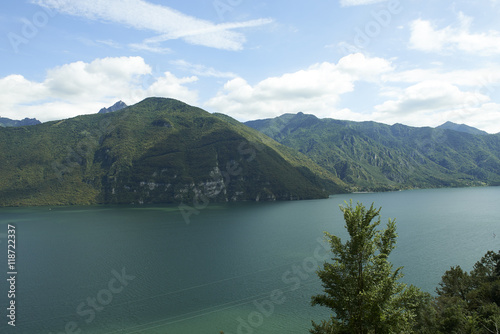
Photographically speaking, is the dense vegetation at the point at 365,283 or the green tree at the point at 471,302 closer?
the dense vegetation at the point at 365,283

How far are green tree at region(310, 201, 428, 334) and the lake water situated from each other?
117 ft

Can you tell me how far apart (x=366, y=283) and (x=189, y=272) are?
6468 centimetres

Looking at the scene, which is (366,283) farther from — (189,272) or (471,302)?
(189,272)

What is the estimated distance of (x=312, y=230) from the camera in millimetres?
121062

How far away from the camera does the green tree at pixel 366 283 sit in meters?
14.1

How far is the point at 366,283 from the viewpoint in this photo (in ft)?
48.0

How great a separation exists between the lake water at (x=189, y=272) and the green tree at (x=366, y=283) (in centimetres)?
3557

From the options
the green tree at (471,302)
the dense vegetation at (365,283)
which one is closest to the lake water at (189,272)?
the green tree at (471,302)

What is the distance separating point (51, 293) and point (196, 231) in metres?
67.5

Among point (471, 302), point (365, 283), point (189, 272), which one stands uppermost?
point (365, 283)

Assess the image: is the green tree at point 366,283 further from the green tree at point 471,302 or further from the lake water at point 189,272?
the lake water at point 189,272

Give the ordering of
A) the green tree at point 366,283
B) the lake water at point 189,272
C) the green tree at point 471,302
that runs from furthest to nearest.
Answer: the lake water at point 189,272
the green tree at point 471,302
the green tree at point 366,283

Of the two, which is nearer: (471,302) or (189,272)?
(471,302)

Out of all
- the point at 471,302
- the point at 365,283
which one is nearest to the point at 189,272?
the point at 471,302
